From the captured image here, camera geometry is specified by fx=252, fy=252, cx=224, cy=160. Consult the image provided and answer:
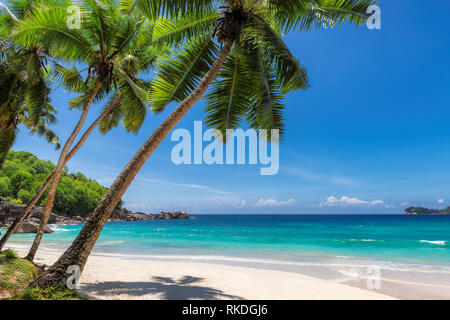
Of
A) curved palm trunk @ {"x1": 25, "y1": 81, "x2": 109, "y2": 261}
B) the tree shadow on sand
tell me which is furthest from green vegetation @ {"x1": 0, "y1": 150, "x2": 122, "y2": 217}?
the tree shadow on sand

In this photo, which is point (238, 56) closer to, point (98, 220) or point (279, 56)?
point (279, 56)

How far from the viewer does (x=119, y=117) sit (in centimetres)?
1116

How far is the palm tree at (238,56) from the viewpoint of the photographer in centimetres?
585

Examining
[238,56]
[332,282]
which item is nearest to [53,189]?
[238,56]

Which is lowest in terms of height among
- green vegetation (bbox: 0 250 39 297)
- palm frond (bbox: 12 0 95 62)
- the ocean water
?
the ocean water

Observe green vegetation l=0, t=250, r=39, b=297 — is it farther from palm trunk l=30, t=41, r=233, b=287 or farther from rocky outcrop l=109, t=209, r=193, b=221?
rocky outcrop l=109, t=209, r=193, b=221

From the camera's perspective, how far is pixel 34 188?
56469 millimetres

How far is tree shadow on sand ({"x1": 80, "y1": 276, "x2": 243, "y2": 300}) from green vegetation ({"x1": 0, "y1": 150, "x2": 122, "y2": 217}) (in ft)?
164

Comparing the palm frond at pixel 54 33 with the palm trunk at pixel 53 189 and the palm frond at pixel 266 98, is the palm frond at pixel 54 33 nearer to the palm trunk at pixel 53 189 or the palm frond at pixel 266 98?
the palm trunk at pixel 53 189

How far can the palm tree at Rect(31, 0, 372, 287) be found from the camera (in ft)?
19.2

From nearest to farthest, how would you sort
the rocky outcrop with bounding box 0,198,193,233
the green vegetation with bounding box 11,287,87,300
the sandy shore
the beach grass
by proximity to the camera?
the green vegetation with bounding box 11,287,87,300
the beach grass
the sandy shore
the rocky outcrop with bounding box 0,198,193,233

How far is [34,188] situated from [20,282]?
6326 centimetres
